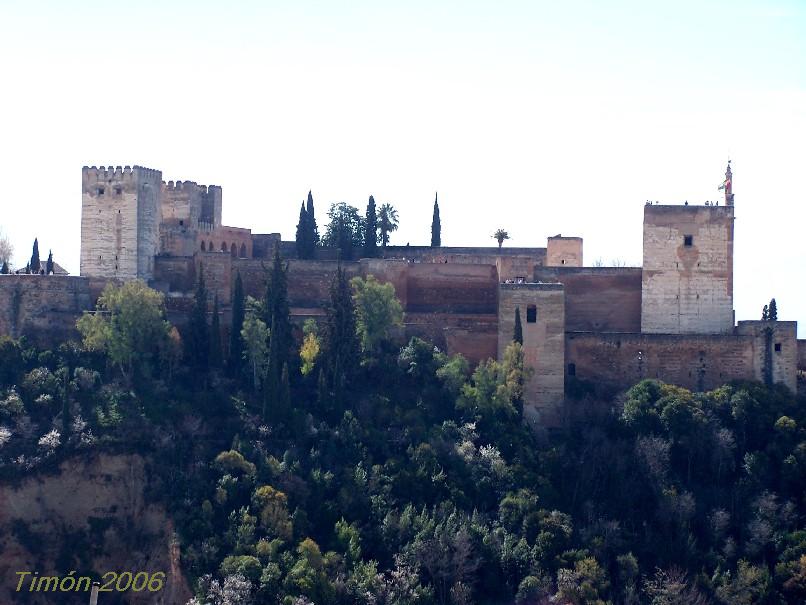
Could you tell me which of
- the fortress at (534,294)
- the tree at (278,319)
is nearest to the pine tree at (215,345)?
the fortress at (534,294)

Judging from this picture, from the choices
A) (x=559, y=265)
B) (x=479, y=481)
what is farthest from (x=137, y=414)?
(x=559, y=265)

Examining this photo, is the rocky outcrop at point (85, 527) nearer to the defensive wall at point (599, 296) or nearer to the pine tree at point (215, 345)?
the pine tree at point (215, 345)

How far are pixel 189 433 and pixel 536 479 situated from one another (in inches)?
352

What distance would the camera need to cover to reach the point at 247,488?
4347 centimetres

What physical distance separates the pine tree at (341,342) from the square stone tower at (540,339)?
402cm

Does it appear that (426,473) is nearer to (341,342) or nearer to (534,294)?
(341,342)

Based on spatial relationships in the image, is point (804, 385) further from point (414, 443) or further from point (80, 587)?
point (80, 587)

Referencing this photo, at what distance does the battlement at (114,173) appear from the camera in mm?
52250

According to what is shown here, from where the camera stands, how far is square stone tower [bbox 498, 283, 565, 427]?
4706 cm

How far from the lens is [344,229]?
56.3 metres

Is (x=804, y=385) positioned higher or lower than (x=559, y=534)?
higher

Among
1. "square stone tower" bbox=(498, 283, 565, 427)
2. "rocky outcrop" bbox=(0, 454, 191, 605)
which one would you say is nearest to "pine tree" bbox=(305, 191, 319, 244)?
"square stone tower" bbox=(498, 283, 565, 427)

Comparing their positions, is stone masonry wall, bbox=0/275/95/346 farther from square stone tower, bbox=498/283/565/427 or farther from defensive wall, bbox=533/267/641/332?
defensive wall, bbox=533/267/641/332

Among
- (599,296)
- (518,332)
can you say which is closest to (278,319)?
(518,332)
